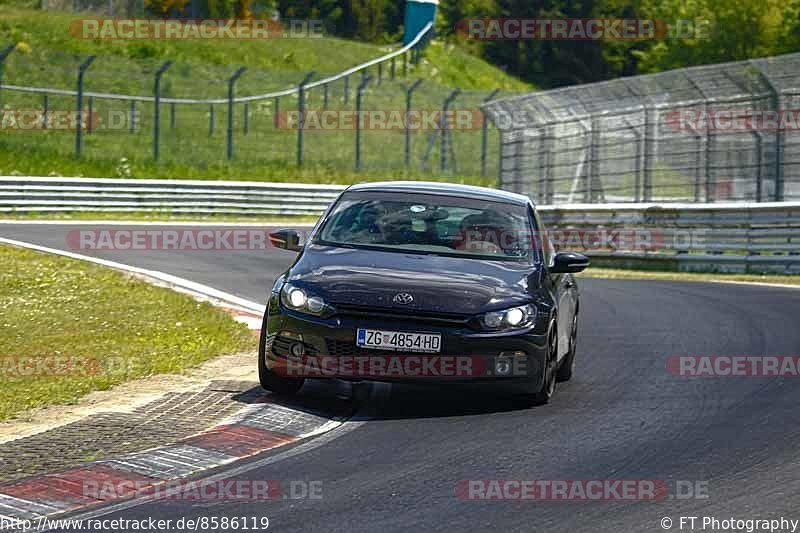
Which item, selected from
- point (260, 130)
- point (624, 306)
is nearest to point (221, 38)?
point (260, 130)

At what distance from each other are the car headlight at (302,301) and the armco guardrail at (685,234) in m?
14.9

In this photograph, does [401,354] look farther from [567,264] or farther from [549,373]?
[567,264]

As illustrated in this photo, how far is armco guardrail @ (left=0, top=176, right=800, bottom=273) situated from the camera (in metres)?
23.5

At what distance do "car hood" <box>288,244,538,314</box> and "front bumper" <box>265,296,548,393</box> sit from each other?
0.42ft

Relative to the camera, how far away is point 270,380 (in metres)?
9.64

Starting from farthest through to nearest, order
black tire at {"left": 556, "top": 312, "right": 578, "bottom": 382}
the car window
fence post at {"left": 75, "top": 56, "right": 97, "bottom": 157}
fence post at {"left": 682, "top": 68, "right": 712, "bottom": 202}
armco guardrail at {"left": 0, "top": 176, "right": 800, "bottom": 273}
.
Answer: fence post at {"left": 75, "top": 56, "right": 97, "bottom": 157} < fence post at {"left": 682, "top": 68, "right": 712, "bottom": 202} < armco guardrail at {"left": 0, "top": 176, "right": 800, "bottom": 273} < black tire at {"left": 556, "top": 312, "right": 578, "bottom": 382} < the car window

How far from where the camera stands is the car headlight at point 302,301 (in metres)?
9.23

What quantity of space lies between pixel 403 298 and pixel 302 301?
0.67 m

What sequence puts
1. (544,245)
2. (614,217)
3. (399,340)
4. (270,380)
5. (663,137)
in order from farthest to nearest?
1. (663,137)
2. (614,217)
3. (544,245)
4. (270,380)
5. (399,340)

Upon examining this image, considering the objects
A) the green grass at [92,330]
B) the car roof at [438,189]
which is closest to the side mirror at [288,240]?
the car roof at [438,189]

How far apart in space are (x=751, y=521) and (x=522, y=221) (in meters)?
4.54

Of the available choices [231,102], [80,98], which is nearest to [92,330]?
[80,98]

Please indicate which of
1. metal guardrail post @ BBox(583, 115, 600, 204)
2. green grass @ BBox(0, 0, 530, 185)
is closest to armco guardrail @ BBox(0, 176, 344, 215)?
green grass @ BBox(0, 0, 530, 185)

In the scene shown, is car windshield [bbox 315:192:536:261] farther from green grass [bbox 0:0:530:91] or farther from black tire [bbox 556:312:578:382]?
green grass [bbox 0:0:530:91]
